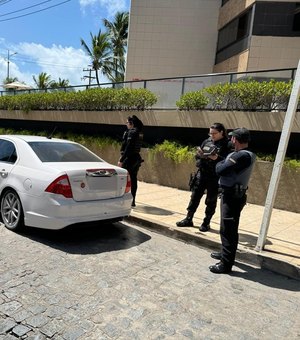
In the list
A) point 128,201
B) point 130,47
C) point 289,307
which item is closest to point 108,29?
point 130,47

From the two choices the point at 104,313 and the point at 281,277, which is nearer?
the point at 104,313

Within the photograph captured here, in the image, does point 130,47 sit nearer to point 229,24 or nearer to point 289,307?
point 229,24

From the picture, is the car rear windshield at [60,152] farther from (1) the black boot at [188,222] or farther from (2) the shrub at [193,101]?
(2) the shrub at [193,101]

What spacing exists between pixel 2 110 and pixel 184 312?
17298 mm

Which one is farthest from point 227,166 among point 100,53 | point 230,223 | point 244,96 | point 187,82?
point 100,53

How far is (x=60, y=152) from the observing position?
575cm

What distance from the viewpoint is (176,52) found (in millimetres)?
19391

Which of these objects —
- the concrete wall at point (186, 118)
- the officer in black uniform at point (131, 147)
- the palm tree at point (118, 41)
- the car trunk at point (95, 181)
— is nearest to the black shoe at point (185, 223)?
the car trunk at point (95, 181)

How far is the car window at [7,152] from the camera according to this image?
572cm

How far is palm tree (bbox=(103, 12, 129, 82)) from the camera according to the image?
111 ft

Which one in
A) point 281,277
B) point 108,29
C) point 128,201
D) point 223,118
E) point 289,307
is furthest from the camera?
point 108,29

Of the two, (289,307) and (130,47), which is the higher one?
(130,47)

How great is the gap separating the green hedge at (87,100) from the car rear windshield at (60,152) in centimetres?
569

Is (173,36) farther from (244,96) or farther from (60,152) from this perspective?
(60,152)
